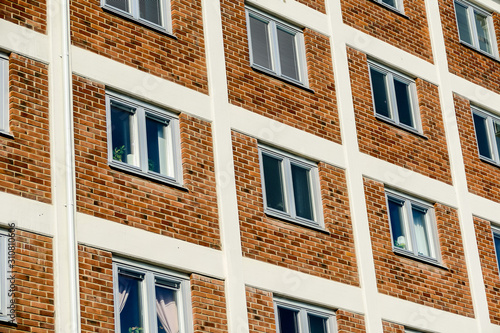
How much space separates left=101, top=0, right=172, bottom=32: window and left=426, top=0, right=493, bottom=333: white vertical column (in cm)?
720

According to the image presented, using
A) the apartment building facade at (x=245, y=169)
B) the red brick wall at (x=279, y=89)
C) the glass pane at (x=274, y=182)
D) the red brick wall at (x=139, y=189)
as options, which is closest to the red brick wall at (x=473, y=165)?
the apartment building facade at (x=245, y=169)

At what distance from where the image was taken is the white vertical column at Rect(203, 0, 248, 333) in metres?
18.5

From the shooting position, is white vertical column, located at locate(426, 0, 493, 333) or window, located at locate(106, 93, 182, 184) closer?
window, located at locate(106, 93, 182, 184)

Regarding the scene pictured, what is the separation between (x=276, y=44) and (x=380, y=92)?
2.83m

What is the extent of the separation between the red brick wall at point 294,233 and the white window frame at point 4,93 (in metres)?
4.43

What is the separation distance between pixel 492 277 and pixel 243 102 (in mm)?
6670

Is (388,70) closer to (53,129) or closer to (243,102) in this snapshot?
(243,102)

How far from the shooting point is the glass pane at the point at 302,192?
819 inches

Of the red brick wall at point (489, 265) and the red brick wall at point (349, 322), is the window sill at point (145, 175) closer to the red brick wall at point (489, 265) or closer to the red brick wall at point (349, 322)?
the red brick wall at point (349, 322)

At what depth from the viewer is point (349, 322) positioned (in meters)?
20.1

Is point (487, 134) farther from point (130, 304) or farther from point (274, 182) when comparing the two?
point (130, 304)

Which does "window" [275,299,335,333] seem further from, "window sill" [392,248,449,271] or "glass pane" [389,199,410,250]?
"glass pane" [389,199,410,250]

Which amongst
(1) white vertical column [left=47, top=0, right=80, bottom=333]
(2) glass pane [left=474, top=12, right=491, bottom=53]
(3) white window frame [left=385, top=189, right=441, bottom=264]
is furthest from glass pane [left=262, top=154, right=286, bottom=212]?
(2) glass pane [left=474, top=12, right=491, bottom=53]

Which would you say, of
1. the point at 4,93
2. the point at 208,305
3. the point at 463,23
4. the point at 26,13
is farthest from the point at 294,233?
the point at 463,23
